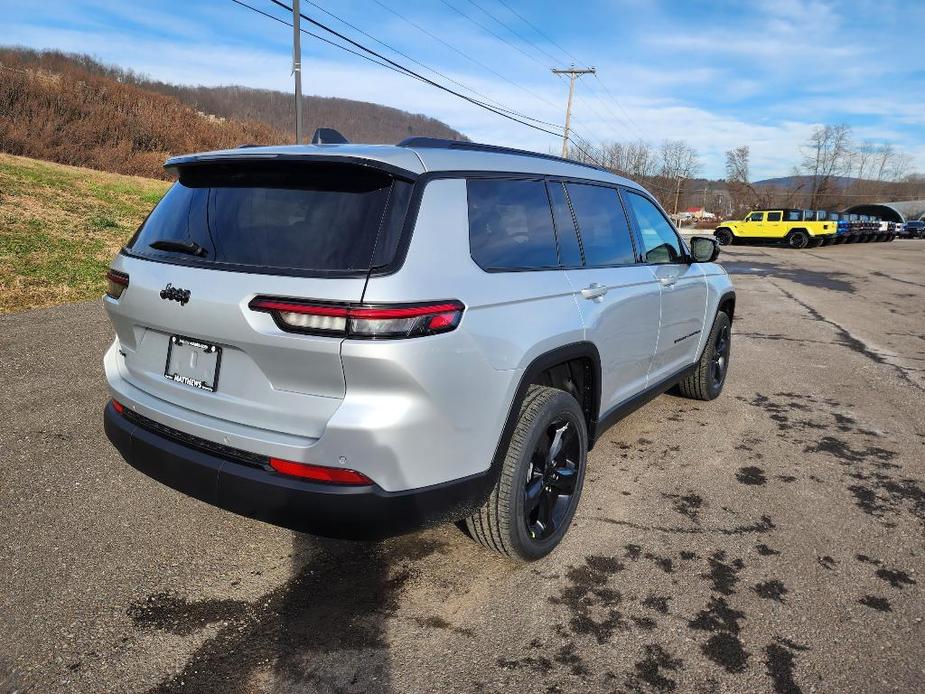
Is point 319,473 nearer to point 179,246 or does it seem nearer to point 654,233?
point 179,246

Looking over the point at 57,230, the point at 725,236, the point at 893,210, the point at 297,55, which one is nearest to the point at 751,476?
the point at 57,230

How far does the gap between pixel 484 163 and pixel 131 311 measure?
61.8 inches

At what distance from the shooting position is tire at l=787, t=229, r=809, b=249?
1185 inches

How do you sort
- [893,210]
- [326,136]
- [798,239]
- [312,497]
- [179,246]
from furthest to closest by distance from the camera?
[893,210]
[798,239]
[326,136]
[179,246]
[312,497]

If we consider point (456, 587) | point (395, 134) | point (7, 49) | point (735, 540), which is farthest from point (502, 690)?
point (395, 134)

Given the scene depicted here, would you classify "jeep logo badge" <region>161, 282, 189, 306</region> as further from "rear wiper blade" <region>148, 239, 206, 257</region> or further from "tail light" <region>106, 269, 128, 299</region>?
"tail light" <region>106, 269, 128, 299</region>

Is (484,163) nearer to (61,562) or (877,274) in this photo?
(61,562)

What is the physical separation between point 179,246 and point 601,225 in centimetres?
212

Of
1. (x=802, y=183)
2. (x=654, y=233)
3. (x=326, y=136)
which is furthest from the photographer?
(x=802, y=183)

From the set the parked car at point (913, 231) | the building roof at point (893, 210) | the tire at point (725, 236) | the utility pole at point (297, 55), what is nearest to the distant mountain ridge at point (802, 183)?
the building roof at point (893, 210)

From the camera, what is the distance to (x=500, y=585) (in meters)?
2.62

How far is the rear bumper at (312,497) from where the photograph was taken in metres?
2.07

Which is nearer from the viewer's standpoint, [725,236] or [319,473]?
[319,473]

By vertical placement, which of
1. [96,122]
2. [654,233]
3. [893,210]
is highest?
[96,122]
